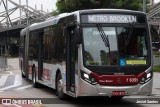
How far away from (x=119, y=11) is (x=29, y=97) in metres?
4.71

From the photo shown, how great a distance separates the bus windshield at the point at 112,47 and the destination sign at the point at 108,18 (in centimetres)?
23

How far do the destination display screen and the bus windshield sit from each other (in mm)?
231

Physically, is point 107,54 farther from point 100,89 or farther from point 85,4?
point 85,4

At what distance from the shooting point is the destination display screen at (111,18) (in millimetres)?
13453

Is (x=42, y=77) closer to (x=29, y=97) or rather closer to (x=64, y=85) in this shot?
(x=29, y=97)

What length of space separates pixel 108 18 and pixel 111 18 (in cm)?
9

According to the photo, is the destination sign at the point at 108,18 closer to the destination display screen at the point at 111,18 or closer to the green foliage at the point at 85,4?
the destination display screen at the point at 111,18

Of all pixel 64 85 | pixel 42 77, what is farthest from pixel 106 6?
pixel 64 85

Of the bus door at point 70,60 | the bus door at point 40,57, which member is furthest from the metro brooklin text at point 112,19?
the bus door at point 40,57

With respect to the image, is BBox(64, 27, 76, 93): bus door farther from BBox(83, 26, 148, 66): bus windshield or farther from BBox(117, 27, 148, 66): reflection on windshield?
BBox(117, 27, 148, 66): reflection on windshield

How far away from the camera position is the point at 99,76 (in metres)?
12.9

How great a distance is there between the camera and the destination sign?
13.5 m

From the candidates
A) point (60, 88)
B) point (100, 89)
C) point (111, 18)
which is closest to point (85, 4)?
point (60, 88)

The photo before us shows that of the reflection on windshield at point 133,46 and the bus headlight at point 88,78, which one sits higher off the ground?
the reflection on windshield at point 133,46
